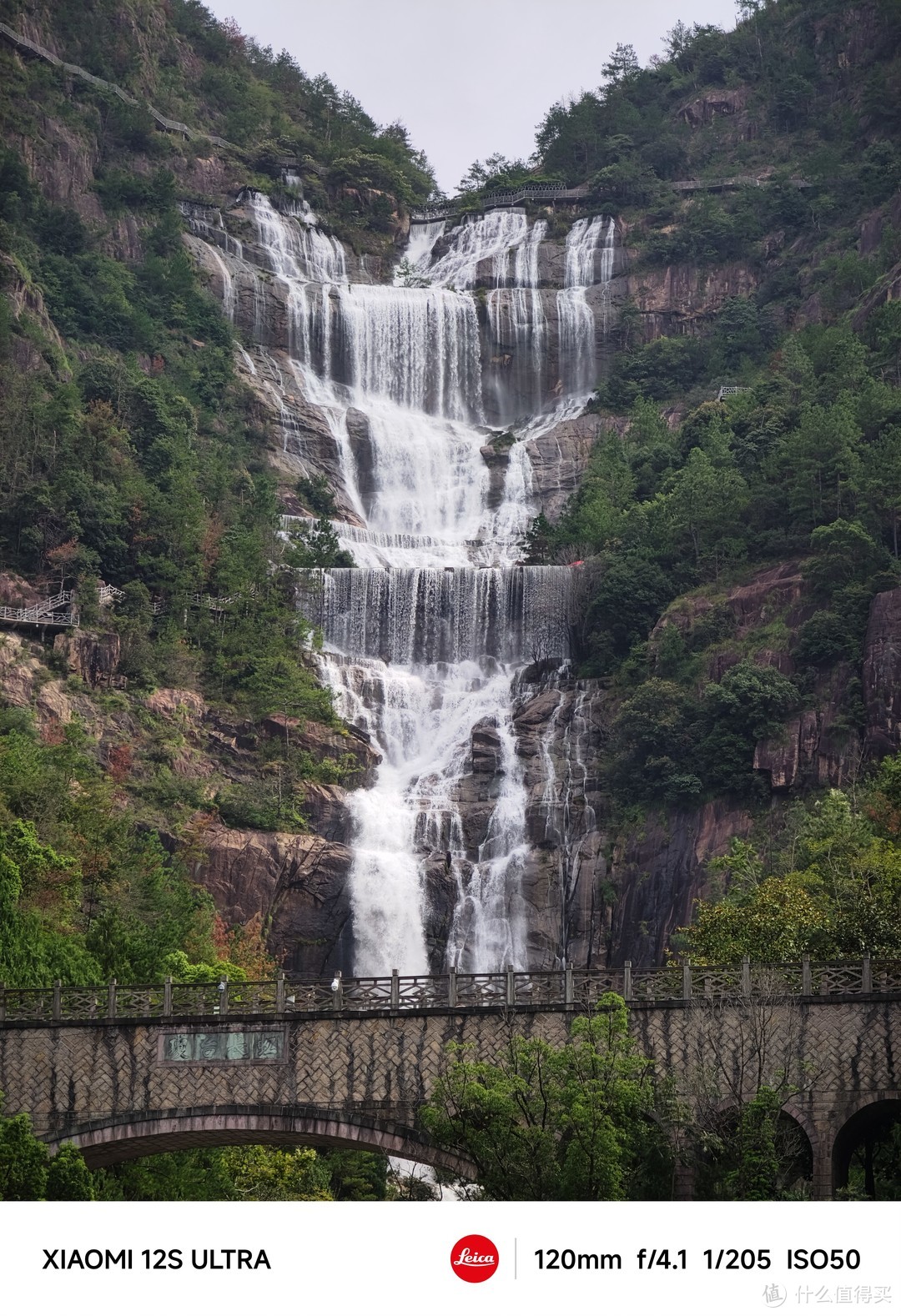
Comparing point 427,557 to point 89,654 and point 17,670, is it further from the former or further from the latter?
point 17,670

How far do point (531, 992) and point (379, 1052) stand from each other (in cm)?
290

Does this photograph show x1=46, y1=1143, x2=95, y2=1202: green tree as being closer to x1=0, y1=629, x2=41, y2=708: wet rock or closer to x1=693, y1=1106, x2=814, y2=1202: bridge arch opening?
x1=693, y1=1106, x2=814, y2=1202: bridge arch opening

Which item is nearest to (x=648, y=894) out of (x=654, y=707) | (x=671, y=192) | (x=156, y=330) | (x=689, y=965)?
(x=654, y=707)

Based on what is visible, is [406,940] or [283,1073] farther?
[406,940]

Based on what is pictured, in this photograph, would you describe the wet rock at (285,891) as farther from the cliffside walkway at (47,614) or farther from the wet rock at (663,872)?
the cliffside walkway at (47,614)

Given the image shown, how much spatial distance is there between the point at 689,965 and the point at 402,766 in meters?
33.3

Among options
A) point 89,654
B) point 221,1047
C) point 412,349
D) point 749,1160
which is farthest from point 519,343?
point 749,1160

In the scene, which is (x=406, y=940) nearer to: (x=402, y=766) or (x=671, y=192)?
(x=402, y=766)

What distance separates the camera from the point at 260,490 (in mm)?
81125

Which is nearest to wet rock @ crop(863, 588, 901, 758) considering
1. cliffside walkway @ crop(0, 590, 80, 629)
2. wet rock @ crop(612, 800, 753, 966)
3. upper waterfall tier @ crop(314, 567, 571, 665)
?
wet rock @ crop(612, 800, 753, 966)

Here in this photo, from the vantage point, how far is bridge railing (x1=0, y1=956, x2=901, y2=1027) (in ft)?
118
